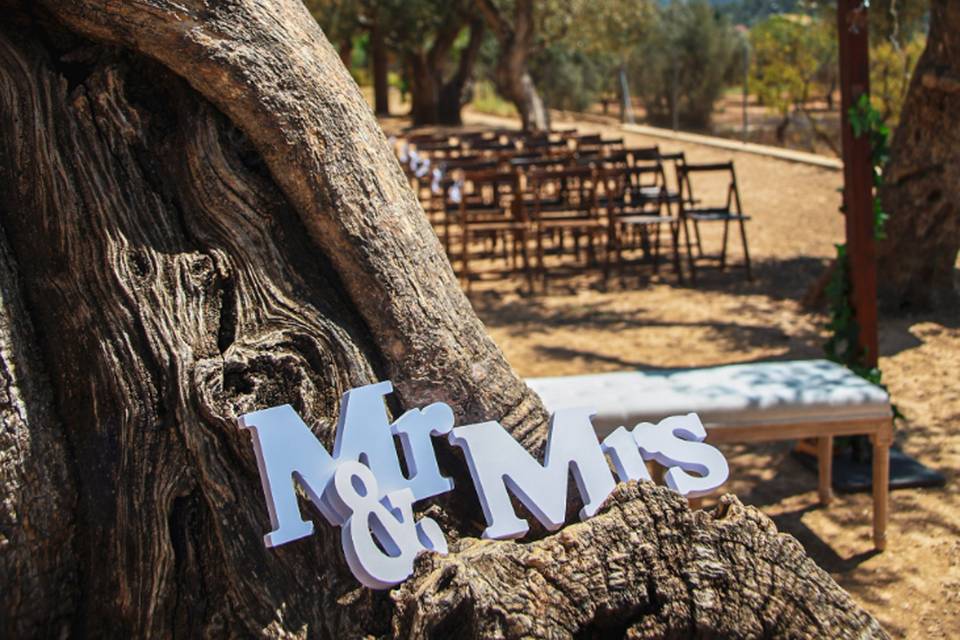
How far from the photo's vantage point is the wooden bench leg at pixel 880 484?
4211mm

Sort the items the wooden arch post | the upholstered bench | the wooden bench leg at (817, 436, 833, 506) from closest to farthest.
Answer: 1. the upholstered bench
2. the wooden arch post
3. the wooden bench leg at (817, 436, 833, 506)

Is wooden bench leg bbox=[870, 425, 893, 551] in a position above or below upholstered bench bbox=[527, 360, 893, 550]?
below

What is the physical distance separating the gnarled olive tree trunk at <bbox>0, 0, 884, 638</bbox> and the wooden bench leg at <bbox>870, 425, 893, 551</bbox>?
6.28 ft

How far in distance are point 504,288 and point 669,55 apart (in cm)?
→ 2070

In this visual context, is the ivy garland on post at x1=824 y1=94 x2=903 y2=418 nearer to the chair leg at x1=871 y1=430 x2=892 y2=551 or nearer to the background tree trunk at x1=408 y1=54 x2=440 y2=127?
the chair leg at x1=871 y1=430 x2=892 y2=551

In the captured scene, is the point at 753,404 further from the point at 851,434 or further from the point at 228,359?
the point at 228,359

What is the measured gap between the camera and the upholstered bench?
160 inches

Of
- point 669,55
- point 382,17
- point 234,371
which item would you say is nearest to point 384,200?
point 234,371

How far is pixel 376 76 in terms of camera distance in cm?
2686

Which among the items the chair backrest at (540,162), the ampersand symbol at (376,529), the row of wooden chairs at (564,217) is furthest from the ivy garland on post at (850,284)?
the chair backrest at (540,162)

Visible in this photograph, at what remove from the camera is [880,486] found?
14.0ft

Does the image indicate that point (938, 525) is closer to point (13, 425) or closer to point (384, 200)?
point (384, 200)

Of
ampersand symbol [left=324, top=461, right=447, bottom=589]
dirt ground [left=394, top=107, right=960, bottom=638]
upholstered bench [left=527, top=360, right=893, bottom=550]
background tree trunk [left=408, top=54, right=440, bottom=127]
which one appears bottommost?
dirt ground [left=394, top=107, right=960, bottom=638]

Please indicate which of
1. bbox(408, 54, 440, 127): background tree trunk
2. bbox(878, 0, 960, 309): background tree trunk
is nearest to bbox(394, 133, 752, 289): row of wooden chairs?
bbox(878, 0, 960, 309): background tree trunk
